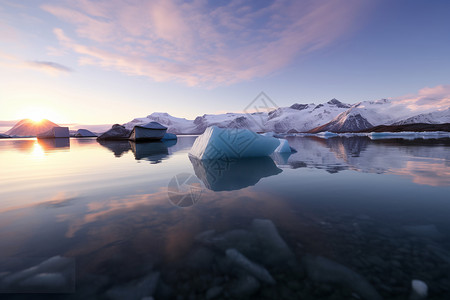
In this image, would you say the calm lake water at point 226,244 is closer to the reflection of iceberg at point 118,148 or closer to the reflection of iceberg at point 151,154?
the reflection of iceberg at point 151,154

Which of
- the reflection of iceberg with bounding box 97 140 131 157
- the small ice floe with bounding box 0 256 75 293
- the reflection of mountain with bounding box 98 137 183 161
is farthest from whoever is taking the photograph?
the reflection of iceberg with bounding box 97 140 131 157

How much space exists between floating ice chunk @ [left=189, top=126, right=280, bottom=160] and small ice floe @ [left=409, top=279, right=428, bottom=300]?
7867 millimetres

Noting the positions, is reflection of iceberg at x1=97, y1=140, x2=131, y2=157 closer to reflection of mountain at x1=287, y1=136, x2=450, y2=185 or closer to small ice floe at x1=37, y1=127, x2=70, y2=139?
reflection of mountain at x1=287, y1=136, x2=450, y2=185

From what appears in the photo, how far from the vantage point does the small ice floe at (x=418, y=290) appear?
4.95 feet

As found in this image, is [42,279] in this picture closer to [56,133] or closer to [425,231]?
[425,231]

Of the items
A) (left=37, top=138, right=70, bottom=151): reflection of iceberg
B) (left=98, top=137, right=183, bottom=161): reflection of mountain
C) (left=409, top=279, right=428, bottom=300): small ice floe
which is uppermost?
(left=37, top=138, right=70, bottom=151): reflection of iceberg

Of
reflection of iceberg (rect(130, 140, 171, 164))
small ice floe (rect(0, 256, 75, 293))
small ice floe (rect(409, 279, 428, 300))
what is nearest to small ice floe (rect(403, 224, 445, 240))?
small ice floe (rect(409, 279, 428, 300))

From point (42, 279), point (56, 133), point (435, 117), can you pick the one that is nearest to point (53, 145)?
point (42, 279)

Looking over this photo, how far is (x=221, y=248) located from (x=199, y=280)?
49 cm

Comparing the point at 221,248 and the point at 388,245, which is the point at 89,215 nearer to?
the point at 221,248

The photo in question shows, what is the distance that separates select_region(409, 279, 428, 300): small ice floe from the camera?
1510 mm

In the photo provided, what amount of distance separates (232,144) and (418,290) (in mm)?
8340

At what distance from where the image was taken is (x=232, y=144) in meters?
9.70

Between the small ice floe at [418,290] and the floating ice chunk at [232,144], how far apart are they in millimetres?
7867
